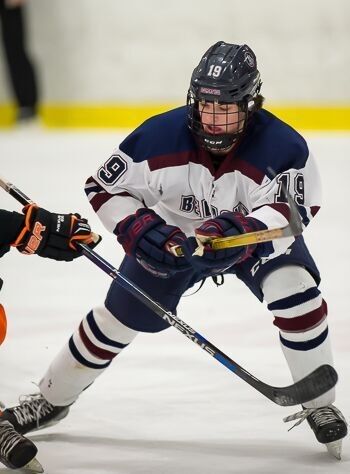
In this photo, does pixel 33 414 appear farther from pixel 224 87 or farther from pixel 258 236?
pixel 224 87

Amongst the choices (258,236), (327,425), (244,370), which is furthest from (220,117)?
(327,425)

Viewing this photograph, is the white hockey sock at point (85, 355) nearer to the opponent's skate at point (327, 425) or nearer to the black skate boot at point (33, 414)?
the black skate boot at point (33, 414)

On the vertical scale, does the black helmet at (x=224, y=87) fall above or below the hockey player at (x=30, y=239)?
above

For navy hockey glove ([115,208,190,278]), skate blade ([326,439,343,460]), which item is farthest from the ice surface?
navy hockey glove ([115,208,190,278])

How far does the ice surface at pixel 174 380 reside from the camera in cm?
282

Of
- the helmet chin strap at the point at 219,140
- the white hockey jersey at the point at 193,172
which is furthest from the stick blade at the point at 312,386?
the helmet chin strap at the point at 219,140

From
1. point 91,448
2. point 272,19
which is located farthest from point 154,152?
point 272,19

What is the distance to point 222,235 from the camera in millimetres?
2619

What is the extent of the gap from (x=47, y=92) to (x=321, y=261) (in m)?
5.10

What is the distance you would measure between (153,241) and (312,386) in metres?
0.54

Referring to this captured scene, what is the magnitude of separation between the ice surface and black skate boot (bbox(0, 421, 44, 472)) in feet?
0.22

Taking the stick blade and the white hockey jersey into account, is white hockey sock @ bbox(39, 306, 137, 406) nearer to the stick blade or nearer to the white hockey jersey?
the white hockey jersey

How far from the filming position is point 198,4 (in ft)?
28.6

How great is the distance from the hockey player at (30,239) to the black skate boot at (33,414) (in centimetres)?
31
